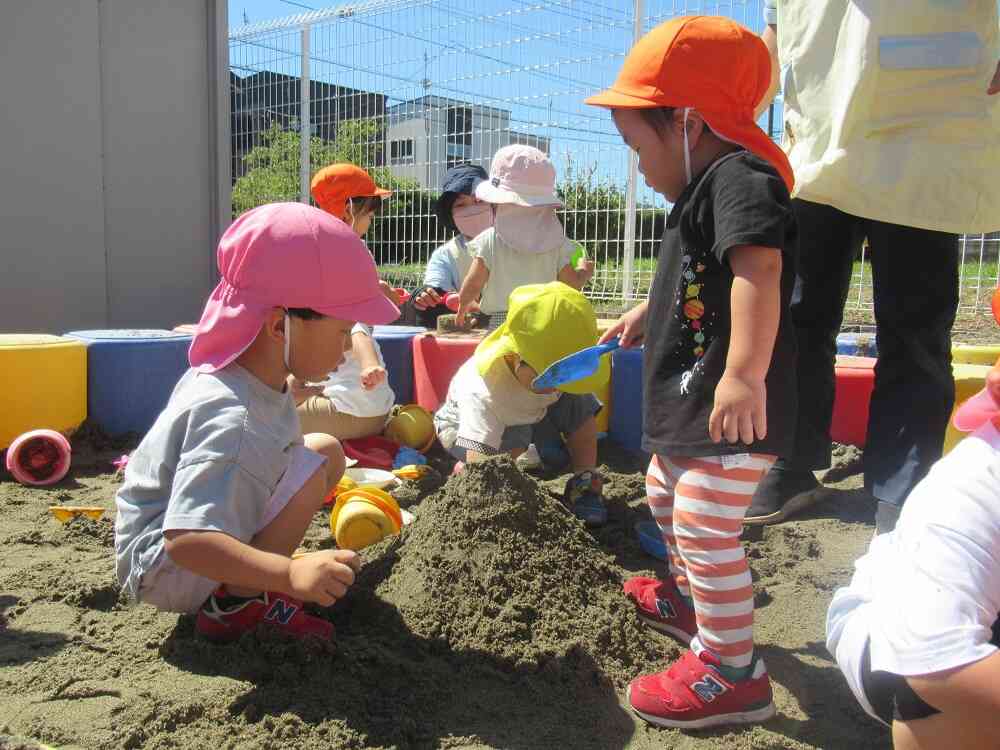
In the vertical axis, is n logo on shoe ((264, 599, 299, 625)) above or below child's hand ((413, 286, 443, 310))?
below

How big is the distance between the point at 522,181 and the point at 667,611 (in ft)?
7.67

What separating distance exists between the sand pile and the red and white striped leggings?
23 centimetres

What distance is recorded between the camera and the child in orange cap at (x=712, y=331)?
154 cm

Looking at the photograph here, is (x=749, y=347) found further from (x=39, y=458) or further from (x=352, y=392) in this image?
(x=39, y=458)

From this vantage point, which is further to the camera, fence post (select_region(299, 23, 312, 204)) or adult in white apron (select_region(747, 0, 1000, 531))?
fence post (select_region(299, 23, 312, 204))

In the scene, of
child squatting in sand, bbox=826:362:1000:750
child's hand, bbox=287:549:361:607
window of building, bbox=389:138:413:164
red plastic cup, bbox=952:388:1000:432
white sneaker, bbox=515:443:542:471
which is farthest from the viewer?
window of building, bbox=389:138:413:164

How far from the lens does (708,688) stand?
1.56 m

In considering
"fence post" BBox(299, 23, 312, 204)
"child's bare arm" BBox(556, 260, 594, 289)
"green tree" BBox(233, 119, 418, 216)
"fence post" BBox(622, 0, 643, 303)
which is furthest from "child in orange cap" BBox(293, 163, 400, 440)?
"fence post" BBox(299, 23, 312, 204)

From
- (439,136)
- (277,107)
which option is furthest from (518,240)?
(277,107)

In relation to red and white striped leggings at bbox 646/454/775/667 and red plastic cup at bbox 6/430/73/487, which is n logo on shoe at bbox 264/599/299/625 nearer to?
red and white striped leggings at bbox 646/454/775/667

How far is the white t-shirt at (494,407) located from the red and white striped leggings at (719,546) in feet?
4.11

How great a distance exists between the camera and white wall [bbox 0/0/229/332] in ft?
15.8

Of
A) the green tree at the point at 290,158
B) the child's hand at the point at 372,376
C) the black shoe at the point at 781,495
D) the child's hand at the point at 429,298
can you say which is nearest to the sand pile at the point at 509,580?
the black shoe at the point at 781,495

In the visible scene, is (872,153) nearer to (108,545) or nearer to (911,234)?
(911,234)
